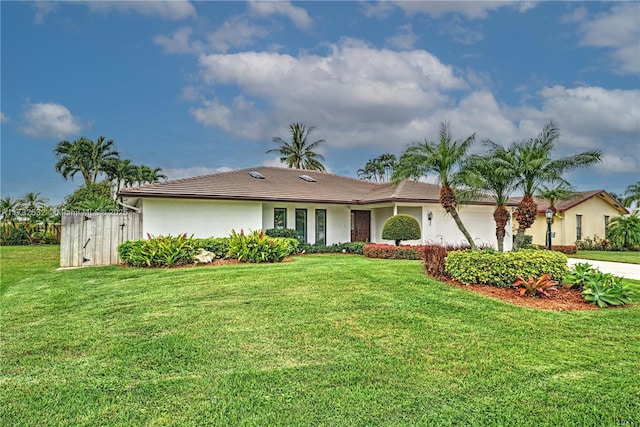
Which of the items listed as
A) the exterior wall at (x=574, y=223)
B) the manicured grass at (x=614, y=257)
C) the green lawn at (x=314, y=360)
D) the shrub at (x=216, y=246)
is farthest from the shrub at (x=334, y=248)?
the exterior wall at (x=574, y=223)

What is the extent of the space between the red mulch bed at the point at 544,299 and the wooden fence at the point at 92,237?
1234 cm

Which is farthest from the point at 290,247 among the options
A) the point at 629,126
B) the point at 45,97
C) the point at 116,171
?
the point at 116,171

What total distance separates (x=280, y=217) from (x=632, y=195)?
103ft

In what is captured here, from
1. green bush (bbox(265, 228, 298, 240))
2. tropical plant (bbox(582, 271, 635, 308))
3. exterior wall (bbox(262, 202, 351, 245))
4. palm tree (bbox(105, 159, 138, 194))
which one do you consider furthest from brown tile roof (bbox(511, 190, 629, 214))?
palm tree (bbox(105, 159, 138, 194))

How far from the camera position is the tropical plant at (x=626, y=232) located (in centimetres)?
2508

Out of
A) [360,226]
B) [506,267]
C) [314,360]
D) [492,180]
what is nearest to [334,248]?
[360,226]

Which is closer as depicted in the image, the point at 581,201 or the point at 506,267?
the point at 506,267

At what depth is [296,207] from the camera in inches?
753

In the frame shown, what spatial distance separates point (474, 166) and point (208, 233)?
10921 mm

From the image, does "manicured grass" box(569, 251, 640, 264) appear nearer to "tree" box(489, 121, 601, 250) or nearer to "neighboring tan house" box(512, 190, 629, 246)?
"neighboring tan house" box(512, 190, 629, 246)

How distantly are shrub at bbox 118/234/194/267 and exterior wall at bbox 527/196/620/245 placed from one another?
78.7ft

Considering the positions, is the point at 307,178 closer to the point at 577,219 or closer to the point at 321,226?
the point at 321,226

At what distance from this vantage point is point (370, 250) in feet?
53.5

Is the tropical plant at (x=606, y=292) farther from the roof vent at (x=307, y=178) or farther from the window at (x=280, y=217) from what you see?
the roof vent at (x=307, y=178)
